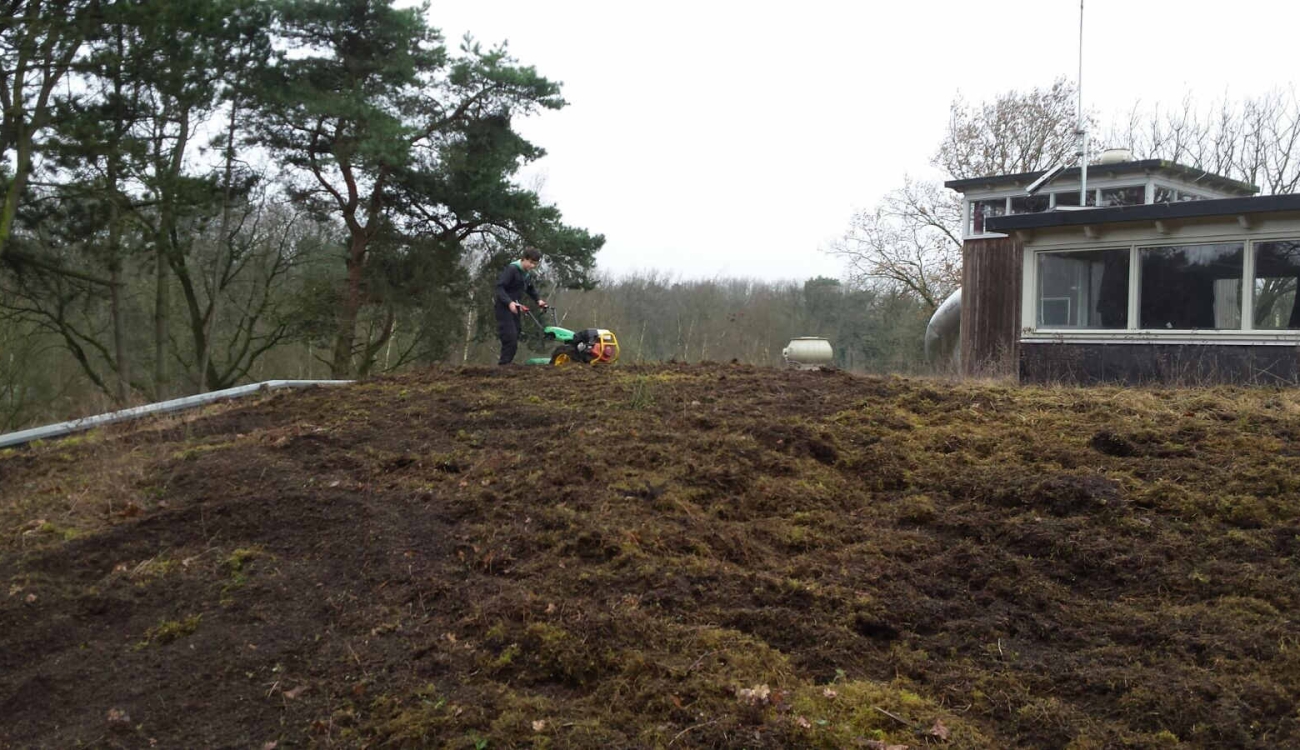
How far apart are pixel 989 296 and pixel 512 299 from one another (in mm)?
9819

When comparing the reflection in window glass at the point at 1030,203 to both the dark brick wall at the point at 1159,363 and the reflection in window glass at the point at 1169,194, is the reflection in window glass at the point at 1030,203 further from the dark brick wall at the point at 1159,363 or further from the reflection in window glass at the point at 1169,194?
the dark brick wall at the point at 1159,363

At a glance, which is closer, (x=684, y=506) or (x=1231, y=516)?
(x=1231, y=516)

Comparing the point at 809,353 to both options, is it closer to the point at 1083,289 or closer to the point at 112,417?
the point at 1083,289

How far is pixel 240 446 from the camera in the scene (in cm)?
645

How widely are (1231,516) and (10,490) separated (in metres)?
7.15

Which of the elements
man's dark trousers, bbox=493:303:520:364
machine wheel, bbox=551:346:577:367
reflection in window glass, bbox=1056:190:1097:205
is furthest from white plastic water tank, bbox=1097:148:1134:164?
man's dark trousers, bbox=493:303:520:364

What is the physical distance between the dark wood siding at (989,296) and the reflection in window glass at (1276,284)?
5097 mm

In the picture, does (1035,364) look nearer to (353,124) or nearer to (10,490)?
(10,490)

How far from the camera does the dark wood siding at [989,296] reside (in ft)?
54.2

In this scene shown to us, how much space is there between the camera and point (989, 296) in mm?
17016

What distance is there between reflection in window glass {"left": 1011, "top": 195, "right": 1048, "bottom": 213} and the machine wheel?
1209 cm

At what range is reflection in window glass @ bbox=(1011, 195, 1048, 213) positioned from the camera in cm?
1898

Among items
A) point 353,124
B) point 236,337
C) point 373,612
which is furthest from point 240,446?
point 236,337

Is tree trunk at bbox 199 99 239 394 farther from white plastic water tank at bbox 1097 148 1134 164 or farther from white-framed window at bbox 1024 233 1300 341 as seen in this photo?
white plastic water tank at bbox 1097 148 1134 164
